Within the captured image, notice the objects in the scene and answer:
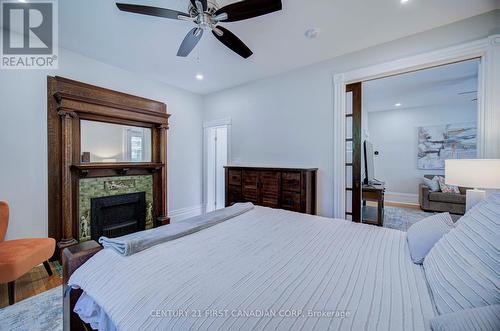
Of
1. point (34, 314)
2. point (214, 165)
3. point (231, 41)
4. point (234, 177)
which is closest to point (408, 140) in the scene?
point (234, 177)

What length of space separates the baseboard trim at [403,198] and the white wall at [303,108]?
3.91 m

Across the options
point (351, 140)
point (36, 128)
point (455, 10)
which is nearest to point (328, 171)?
point (351, 140)

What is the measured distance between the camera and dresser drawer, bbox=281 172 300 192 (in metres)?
2.95

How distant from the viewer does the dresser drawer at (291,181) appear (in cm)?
295

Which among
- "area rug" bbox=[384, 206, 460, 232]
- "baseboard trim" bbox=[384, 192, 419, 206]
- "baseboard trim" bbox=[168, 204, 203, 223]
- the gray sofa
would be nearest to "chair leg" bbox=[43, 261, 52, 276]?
"baseboard trim" bbox=[168, 204, 203, 223]

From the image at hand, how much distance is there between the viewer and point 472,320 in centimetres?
62

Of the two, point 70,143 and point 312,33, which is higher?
point 312,33

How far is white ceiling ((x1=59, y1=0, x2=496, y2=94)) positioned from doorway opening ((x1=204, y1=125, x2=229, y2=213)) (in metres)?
1.70

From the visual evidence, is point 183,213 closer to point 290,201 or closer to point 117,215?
point 117,215

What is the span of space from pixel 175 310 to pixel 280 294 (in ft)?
1.42

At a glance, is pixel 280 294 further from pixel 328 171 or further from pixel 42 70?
pixel 42 70

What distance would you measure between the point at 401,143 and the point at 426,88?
1.96 meters

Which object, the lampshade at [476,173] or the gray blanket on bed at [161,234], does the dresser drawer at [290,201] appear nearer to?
the gray blanket on bed at [161,234]

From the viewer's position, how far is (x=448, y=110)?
4.96 meters
